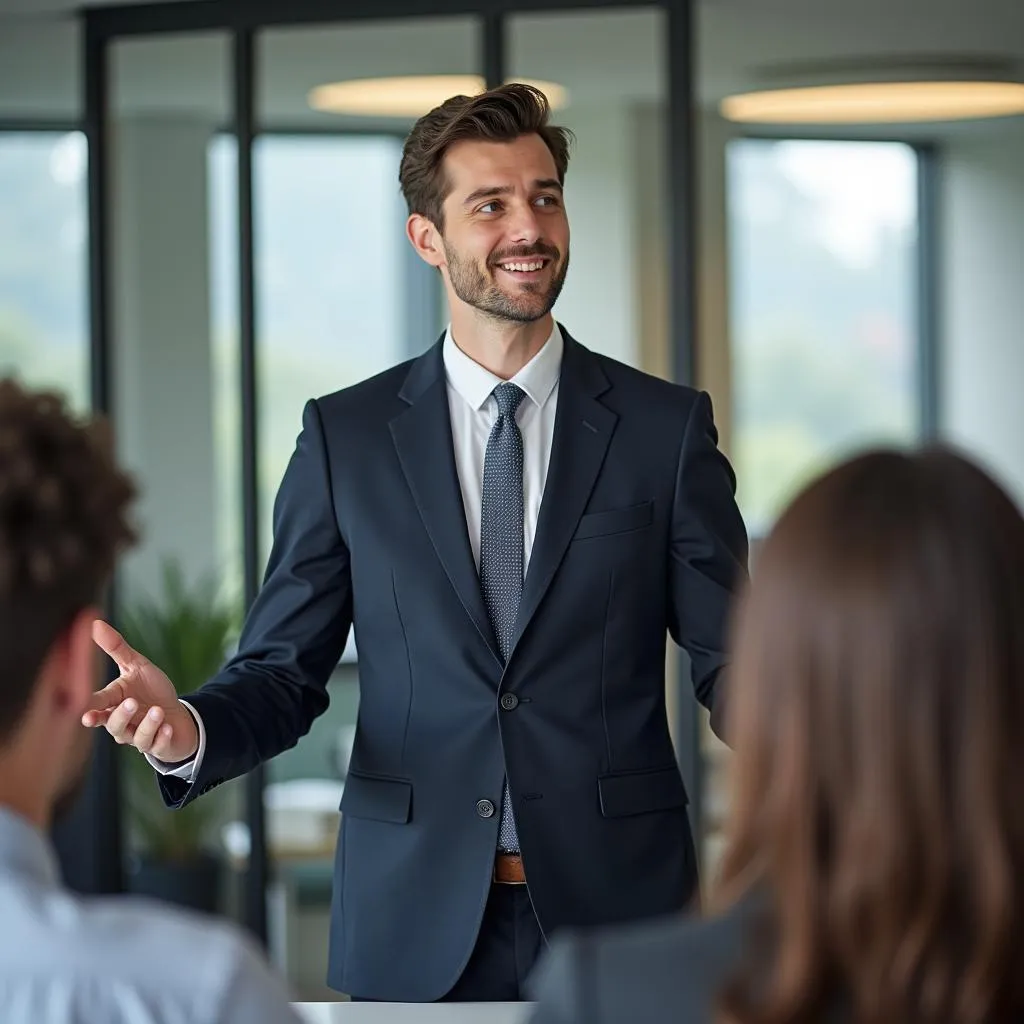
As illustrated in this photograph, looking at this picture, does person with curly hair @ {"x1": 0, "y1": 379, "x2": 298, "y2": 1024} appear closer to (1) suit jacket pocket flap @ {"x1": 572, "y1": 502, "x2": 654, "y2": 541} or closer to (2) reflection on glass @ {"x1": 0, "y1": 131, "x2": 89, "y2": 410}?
(1) suit jacket pocket flap @ {"x1": 572, "y1": 502, "x2": 654, "y2": 541}

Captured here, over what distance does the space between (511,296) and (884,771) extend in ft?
5.49

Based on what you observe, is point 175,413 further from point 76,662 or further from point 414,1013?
point 76,662

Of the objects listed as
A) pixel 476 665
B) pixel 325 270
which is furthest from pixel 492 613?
pixel 325 270

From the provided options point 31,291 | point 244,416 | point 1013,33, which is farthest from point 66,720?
point 31,291

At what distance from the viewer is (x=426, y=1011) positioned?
1965 mm

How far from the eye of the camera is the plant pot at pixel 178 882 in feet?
17.3

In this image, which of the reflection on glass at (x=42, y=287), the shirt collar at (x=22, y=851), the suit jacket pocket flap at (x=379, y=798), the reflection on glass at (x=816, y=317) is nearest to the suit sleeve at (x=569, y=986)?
the shirt collar at (x=22, y=851)

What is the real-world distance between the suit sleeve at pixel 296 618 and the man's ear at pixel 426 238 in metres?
0.33

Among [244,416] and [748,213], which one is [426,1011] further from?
[748,213]

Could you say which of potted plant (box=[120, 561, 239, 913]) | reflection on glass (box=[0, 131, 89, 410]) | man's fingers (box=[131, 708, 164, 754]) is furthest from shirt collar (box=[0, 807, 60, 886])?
reflection on glass (box=[0, 131, 89, 410])

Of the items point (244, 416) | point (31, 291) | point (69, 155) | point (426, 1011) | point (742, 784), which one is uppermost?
point (69, 155)

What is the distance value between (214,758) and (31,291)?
3987 mm

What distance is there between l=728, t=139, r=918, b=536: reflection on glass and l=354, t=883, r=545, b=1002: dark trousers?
200 inches

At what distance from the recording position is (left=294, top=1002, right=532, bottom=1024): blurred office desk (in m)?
1.92
